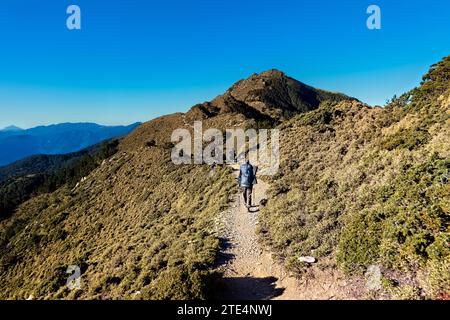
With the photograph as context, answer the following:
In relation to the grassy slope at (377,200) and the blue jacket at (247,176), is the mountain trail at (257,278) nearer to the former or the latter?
the grassy slope at (377,200)

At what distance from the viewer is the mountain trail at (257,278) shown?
8602mm

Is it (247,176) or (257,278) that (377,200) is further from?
(247,176)

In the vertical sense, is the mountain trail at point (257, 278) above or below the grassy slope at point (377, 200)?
below

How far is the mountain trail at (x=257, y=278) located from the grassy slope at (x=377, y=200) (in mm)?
517

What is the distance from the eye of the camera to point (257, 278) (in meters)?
10.1

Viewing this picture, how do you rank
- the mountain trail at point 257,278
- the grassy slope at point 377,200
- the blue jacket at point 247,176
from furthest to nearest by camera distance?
the blue jacket at point 247,176, the mountain trail at point 257,278, the grassy slope at point 377,200

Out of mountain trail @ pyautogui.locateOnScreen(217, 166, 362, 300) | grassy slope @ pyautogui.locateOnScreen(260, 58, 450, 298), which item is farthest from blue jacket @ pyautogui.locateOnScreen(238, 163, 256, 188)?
mountain trail @ pyautogui.locateOnScreen(217, 166, 362, 300)

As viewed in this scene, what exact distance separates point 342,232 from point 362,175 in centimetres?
528

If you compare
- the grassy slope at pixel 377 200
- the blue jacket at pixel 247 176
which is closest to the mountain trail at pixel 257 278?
the grassy slope at pixel 377 200

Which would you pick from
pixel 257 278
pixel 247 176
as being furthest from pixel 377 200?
pixel 247 176

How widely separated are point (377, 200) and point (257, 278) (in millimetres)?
5594

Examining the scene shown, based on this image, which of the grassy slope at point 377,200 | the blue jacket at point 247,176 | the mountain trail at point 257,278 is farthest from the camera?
the blue jacket at point 247,176

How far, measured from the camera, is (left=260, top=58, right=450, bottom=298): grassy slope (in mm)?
7730

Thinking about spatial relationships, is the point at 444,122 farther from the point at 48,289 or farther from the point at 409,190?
the point at 48,289
